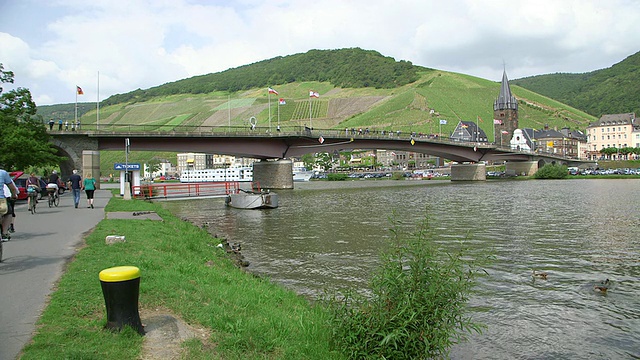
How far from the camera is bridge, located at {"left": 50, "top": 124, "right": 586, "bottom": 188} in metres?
58.8

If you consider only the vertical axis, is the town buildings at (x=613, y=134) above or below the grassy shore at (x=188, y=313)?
above

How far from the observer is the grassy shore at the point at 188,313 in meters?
6.32

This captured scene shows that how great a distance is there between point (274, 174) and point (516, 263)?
62.3 meters

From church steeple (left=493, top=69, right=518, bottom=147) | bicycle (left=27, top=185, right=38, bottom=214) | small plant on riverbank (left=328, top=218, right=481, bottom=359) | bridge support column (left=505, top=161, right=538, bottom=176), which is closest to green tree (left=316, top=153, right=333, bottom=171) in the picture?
church steeple (left=493, top=69, right=518, bottom=147)

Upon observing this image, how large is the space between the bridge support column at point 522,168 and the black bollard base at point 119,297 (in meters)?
119

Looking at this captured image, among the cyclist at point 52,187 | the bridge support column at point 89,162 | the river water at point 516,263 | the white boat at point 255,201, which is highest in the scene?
the bridge support column at point 89,162

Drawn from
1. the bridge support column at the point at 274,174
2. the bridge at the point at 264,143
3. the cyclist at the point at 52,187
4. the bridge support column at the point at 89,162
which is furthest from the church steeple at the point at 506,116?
the cyclist at the point at 52,187

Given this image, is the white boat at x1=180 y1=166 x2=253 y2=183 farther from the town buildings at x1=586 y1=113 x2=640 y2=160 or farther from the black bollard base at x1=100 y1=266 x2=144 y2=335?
the black bollard base at x1=100 y1=266 x2=144 y2=335

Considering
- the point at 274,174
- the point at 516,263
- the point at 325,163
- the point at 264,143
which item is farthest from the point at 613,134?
the point at 516,263

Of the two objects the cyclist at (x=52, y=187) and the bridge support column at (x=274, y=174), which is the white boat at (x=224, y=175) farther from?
the cyclist at (x=52, y=187)

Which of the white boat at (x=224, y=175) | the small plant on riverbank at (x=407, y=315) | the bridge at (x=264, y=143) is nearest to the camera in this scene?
the small plant on riverbank at (x=407, y=315)

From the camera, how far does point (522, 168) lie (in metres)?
117

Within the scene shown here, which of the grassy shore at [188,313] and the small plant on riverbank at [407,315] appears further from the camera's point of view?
the small plant on riverbank at [407,315]

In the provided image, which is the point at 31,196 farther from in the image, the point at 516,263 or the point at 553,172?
the point at 553,172
